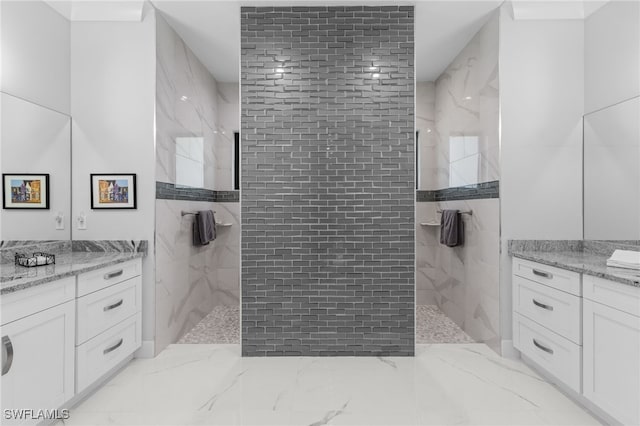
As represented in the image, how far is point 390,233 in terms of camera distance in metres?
2.86

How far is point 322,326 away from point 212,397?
3.14 feet

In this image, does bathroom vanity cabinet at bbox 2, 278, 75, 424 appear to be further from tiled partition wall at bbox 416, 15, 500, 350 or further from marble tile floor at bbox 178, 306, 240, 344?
tiled partition wall at bbox 416, 15, 500, 350

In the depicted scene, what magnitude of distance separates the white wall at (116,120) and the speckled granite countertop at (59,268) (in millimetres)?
207

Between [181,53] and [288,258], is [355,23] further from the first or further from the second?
[288,258]

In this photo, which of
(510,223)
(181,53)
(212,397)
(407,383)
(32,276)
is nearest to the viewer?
(32,276)

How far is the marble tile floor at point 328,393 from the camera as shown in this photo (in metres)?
2.01

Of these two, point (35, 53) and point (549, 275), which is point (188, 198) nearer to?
point (35, 53)

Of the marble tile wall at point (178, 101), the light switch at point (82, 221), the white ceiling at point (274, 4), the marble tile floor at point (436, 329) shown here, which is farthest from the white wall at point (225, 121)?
the marble tile floor at point (436, 329)

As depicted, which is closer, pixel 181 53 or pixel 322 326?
pixel 322 326

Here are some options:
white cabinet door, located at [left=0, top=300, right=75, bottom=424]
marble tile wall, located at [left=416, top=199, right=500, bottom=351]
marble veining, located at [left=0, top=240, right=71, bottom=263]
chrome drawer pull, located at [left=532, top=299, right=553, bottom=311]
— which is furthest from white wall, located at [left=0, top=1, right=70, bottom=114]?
chrome drawer pull, located at [left=532, top=299, right=553, bottom=311]

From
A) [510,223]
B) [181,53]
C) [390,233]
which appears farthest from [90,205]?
[510,223]

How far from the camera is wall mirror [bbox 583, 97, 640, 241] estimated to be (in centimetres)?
242

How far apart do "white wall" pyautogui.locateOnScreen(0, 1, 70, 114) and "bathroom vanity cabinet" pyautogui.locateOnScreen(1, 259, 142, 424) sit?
1.33 m

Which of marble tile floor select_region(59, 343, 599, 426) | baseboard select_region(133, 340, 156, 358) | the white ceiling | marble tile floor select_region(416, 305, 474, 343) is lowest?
marble tile floor select_region(59, 343, 599, 426)
